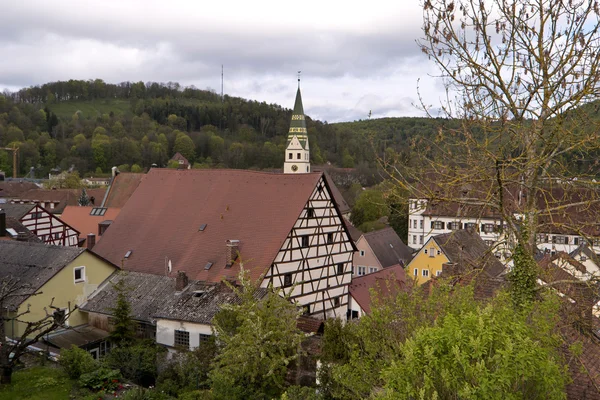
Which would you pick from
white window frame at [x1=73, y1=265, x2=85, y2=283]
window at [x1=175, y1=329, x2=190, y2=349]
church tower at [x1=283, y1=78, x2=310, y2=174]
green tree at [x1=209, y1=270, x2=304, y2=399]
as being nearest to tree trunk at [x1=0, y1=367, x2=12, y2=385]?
window at [x1=175, y1=329, x2=190, y2=349]

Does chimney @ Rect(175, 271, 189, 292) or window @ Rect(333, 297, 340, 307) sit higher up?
chimney @ Rect(175, 271, 189, 292)

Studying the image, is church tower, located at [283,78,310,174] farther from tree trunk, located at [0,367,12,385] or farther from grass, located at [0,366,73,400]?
tree trunk, located at [0,367,12,385]

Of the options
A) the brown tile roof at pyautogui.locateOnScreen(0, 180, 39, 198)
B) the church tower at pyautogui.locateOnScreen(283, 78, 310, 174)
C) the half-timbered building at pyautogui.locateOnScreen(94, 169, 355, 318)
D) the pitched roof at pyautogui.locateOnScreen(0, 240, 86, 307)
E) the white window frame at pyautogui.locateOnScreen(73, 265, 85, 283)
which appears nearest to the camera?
the pitched roof at pyautogui.locateOnScreen(0, 240, 86, 307)

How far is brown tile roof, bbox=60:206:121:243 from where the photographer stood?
1454 inches

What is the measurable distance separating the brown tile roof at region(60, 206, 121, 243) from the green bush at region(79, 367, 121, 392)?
73.8 feet

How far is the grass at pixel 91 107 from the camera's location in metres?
154

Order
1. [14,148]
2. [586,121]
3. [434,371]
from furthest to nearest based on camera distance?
[14,148], [586,121], [434,371]

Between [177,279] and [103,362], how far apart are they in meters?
4.11

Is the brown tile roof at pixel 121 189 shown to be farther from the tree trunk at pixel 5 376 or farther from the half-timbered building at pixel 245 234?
the tree trunk at pixel 5 376

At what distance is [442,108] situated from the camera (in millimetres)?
8461

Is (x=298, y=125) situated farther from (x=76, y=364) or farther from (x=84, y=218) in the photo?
(x=76, y=364)

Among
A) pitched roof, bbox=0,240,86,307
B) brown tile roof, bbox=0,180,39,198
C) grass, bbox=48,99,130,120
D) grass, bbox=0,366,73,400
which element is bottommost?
grass, bbox=0,366,73,400

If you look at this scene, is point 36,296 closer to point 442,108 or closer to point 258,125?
point 442,108

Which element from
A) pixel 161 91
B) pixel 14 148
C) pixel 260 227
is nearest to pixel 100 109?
pixel 161 91
